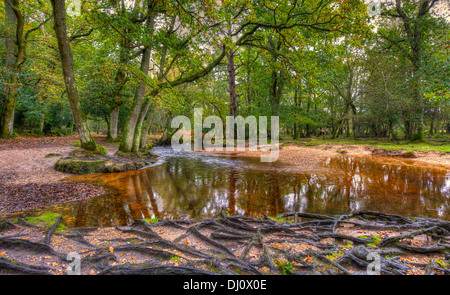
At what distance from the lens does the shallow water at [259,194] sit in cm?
489

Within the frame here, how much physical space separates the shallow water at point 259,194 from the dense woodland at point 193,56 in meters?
3.38

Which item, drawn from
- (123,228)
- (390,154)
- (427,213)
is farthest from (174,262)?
(390,154)

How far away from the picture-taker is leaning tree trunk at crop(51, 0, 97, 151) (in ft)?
25.2

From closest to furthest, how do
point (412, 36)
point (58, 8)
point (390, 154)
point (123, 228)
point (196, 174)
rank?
point (123, 228)
point (58, 8)
point (196, 174)
point (390, 154)
point (412, 36)

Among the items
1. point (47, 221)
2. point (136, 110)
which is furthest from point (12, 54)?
point (47, 221)

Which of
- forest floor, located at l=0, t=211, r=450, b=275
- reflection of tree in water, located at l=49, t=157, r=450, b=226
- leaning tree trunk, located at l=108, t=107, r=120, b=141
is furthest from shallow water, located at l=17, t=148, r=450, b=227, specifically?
leaning tree trunk, located at l=108, t=107, r=120, b=141

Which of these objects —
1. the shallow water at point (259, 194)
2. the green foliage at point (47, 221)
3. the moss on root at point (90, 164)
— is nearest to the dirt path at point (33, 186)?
the moss on root at point (90, 164)

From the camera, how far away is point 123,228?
3635 mm

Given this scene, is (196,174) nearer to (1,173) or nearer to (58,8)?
(1,173)

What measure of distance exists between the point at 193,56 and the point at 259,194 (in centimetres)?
994

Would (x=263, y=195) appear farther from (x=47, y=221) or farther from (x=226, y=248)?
(x=47, y=221)

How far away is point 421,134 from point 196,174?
21919 mm

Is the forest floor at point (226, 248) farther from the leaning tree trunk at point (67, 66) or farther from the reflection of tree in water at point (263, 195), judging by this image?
the leaning tree trunk at point (67, 66)
